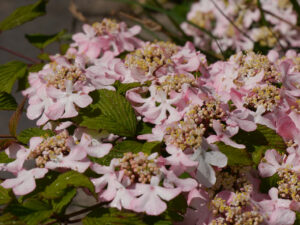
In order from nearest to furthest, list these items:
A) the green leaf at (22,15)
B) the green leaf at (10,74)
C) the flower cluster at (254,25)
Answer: the green leaf at (10,74) < the green leaf at (22,15) < the flower cluster at (254,25)

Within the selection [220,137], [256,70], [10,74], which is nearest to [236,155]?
[220,137]

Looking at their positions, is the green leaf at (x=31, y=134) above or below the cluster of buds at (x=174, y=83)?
below

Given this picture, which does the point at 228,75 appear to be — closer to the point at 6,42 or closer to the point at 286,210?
the point at 286,210

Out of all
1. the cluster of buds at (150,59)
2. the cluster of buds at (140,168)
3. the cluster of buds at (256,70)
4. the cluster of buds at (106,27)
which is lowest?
the cluster of buds at (140,168)

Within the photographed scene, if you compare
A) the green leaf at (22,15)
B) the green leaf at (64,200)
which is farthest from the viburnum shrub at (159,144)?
the green leaf at (22,15)

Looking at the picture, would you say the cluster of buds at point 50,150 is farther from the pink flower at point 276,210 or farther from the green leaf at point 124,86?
the pink flower at point 276,210

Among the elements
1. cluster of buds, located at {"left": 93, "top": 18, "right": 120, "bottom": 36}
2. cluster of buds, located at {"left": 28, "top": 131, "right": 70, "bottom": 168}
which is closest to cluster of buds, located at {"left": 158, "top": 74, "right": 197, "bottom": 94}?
cluster of buds, located at {"left": 28, "top": 131, "right": 70, "bottom": 168}

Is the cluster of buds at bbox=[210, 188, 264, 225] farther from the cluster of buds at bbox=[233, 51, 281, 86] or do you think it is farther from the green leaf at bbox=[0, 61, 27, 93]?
the green leaf at bbox=[0, 61, 27, 93]

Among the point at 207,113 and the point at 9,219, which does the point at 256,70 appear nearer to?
the point at 207,113
